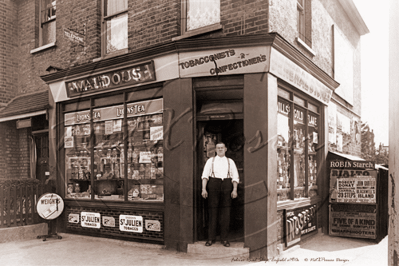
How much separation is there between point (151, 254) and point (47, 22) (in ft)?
25.7

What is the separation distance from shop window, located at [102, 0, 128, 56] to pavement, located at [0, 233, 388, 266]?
4.45 metres

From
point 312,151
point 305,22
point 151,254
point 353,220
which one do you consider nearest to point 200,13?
point 305,22

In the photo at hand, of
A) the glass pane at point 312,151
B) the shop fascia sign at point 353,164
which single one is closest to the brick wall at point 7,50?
the glass pane at point 312,151

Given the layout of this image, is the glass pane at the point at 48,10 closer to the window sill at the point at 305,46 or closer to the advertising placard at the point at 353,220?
the window sill at the point at 305,46

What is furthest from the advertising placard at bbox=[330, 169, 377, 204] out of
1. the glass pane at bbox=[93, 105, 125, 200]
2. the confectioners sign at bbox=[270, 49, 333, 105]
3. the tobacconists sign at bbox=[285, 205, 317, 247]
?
the glass pane at bbox=[93, 105, 125, 200]

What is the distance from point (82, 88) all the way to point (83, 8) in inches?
86.9

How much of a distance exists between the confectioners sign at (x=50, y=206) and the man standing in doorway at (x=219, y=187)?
13.4ft

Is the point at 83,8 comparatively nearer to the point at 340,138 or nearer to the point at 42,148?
the point at 42,148

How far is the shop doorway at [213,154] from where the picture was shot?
282 inches

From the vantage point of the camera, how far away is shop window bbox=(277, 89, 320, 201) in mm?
7656

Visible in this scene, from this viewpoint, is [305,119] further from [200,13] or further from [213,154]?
[200,13]

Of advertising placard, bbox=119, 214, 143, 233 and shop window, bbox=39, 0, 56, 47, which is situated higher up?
shop window, bbox=39, 0, 56, 47

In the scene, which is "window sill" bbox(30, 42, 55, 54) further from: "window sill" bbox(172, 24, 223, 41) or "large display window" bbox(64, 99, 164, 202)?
"window sill" bbox(172, 24, 223, 41)

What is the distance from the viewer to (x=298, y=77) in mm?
7980
